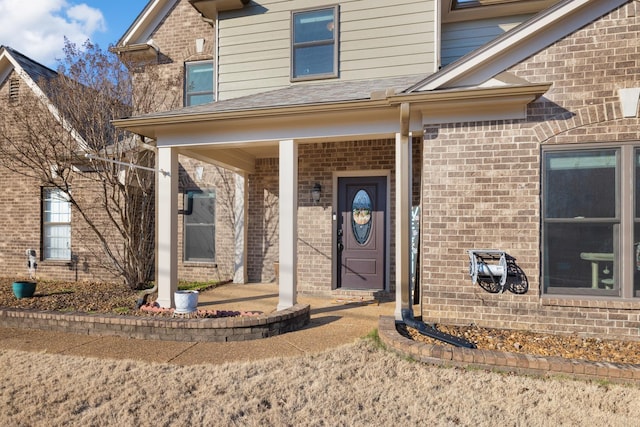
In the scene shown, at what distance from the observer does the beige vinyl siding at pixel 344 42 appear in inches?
263

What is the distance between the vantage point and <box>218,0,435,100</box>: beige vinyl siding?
22.0 ft

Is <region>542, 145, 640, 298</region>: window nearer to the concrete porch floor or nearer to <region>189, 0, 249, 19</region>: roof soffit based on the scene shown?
the concrete porch floor

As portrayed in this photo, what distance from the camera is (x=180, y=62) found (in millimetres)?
9047

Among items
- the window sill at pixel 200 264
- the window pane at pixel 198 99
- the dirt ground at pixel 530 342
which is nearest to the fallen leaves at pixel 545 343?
the dirt ground at pixel 530 342

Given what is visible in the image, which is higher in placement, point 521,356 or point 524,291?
point 524,291

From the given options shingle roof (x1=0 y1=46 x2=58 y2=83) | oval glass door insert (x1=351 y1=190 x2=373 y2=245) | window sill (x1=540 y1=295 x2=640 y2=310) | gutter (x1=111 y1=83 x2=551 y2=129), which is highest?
shingle roof (x1=0 y1=46 x2=58 y2=83)

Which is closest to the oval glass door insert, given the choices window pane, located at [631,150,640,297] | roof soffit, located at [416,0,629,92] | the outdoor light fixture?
the outdoor light fixture

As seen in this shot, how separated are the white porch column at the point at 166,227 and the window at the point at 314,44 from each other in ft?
10.0

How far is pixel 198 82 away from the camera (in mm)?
8969

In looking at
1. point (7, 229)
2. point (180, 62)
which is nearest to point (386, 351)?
point (180, 62)

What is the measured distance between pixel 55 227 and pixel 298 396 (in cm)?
860

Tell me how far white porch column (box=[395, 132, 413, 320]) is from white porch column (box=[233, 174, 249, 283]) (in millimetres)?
→ 4093

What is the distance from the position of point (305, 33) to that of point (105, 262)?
21.7 feet

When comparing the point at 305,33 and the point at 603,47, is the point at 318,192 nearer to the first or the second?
the point at 305,33
